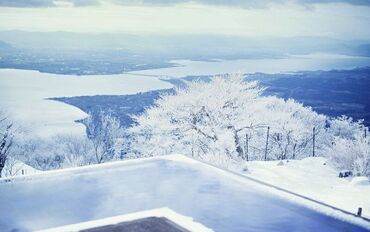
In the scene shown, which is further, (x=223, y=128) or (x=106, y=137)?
(x=106, y=137)

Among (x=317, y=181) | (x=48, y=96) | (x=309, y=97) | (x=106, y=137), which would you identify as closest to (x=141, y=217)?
(x=317, y=181)

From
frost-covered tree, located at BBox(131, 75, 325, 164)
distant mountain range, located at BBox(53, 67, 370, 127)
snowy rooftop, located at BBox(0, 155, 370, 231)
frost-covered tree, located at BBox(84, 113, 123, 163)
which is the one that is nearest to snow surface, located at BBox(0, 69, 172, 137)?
frost-covered tree, located at BBox(84, 113, 123, 163)

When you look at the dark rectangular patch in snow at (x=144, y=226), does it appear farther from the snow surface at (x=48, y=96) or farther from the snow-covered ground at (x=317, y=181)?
the snow surface at (x=48, y=96)

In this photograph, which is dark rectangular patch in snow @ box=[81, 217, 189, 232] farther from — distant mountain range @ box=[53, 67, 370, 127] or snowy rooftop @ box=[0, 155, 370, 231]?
distant mountain range @ box=[53, 67, 370, 127]

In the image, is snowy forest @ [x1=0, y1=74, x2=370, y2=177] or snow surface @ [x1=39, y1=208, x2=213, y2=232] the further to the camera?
snowy forest @ [x1=0, y1=74, x2=370, y2=177]

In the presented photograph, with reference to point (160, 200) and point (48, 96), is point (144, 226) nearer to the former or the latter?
point (160, 200)

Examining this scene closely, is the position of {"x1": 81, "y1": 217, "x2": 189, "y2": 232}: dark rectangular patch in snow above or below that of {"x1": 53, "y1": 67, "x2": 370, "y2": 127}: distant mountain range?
above
